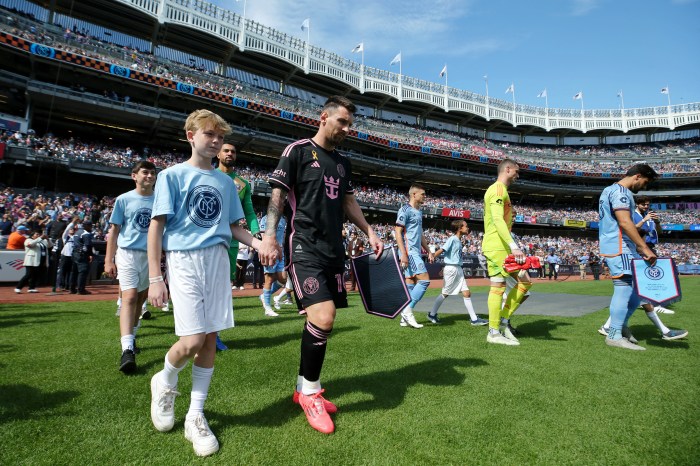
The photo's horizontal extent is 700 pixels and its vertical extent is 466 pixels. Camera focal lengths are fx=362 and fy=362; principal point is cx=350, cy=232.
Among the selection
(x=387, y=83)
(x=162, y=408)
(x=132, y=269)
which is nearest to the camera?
(x=162, y=408)

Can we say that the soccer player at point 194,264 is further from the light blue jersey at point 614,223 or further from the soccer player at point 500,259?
the light blue jersey at point 614,223

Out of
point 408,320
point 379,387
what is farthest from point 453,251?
point 379,387

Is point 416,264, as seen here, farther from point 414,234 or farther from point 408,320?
point 408,320

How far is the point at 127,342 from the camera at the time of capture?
11.9 feet

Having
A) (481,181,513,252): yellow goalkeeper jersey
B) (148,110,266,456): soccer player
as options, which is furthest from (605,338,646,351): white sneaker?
(148,110,266,456): soccer player

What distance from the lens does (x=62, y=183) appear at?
25703mm

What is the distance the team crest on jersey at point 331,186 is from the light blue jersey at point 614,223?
3.94 metres

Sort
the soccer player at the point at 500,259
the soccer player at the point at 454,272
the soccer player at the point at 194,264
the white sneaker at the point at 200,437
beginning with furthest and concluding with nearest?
the soccer player at the point at 454,272 → the soccer player at the point at 500,259 → the soccer player at the point at 194,264 → the white sneaker at the point at 200,437

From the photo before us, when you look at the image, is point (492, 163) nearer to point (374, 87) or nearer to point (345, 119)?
point (374, 87)

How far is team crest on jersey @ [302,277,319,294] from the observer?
8.61 feet

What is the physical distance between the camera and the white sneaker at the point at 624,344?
173 inches

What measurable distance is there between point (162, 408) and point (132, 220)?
2624 millimetres

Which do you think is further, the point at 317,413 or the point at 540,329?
the point at 540,329

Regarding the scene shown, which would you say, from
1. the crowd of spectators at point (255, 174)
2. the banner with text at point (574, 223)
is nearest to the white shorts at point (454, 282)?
the crowd of spectators at point (255, 174)
